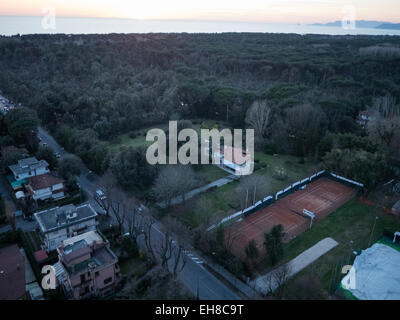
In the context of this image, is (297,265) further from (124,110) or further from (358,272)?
(124,110)

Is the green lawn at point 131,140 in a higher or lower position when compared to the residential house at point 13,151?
lower

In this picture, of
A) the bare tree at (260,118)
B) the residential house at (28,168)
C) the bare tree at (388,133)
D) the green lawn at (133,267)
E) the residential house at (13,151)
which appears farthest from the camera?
the bare tree at (260,118)

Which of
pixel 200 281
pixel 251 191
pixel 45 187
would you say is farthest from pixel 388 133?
pixel 45 187

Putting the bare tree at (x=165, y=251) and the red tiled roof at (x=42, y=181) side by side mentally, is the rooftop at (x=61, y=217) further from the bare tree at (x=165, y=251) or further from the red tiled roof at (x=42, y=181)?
the bare tree at (x=165, y=251)

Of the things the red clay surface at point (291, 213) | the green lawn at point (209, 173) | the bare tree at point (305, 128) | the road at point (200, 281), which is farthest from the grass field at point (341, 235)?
the green lawn at point (209, 173)

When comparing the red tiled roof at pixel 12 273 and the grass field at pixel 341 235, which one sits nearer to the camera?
the red tiled roof at pixel 12 273

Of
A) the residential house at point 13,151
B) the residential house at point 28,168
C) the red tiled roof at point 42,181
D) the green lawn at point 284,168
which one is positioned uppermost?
the residential house at point 13,151

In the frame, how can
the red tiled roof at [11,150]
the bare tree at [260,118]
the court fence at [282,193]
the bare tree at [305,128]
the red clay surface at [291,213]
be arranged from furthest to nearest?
1. the bare tree at [260,118]
2. the bare tree at [305,128]
3. the red tiled roof at [11,150]
4. the court fence at [282,193]
5. the red clay surface at [291,213]
